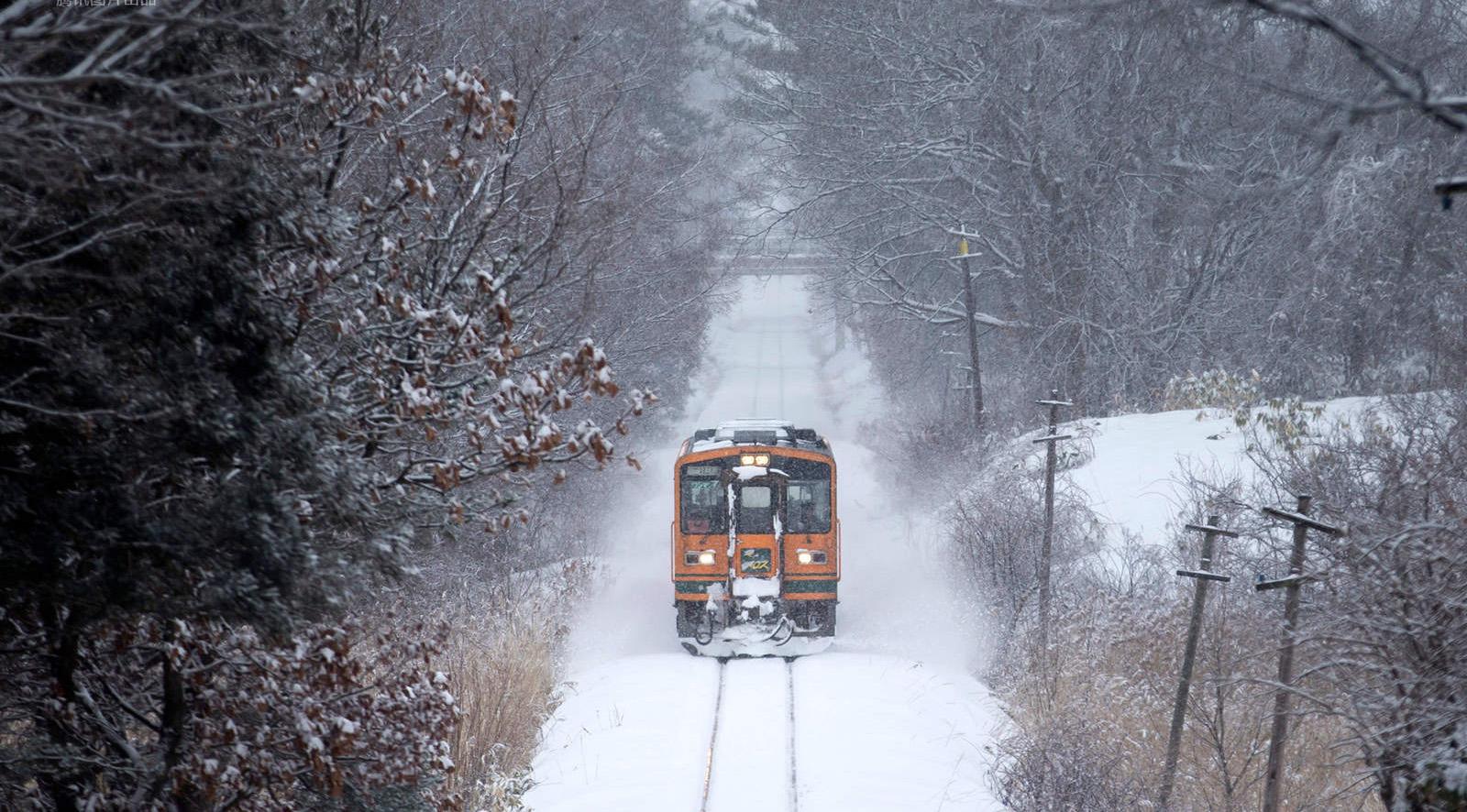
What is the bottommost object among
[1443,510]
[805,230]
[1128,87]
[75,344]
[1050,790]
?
[1050,790]

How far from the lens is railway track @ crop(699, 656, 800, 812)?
1058 centimetres

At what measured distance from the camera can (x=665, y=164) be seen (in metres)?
30.6

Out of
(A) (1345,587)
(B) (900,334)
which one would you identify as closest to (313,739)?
(A) (1345,587)

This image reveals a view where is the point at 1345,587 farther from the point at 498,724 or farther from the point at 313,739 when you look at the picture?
the point at 498,724

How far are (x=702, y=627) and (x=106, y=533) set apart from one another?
11503mm

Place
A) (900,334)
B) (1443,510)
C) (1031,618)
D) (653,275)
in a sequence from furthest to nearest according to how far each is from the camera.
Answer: (900,334) → (653,275) → (1031,618) → (1443,510)

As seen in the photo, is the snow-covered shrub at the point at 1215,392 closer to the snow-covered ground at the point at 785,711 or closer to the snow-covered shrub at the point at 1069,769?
the snow-covered ground at the point at 785,711

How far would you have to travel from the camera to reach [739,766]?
11477 millimetres

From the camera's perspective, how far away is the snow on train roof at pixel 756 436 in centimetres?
1591

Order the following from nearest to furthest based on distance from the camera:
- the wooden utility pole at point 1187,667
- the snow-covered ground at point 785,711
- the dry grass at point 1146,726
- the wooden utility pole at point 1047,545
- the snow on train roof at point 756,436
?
the wooden utility pole at point 1187,667 < the dry grass at point 1146,726 < the snow-covered ground at point 785,711 < the wooden utility pole at point 1047,545 < the snow on train roof at point 756,436

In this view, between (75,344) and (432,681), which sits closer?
(75,344)

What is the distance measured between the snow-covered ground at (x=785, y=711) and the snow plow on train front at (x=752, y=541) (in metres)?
0.51

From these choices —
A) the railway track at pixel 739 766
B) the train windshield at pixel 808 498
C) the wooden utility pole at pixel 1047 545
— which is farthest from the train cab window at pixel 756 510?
the wooden utility pole at pixel 1047 545

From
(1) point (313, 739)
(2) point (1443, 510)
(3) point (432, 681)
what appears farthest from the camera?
(2) point (1443, 510)
